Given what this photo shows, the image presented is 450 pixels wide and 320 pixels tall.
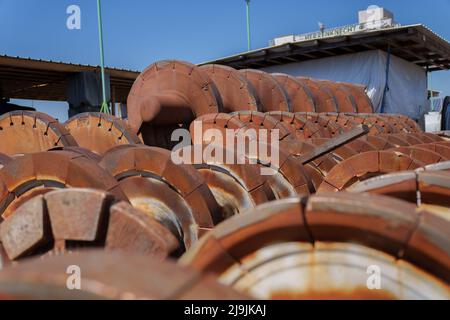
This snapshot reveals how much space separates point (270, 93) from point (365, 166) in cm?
535

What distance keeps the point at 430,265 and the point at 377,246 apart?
0.10 m

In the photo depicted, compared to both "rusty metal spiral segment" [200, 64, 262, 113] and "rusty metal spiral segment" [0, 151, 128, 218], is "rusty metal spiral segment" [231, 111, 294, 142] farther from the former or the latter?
"rusty metal spiral segment" [0, 151, 128, 218]

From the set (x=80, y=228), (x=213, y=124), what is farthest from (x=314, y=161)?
(x=80, y=228)

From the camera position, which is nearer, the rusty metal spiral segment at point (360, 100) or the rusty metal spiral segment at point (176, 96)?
the rusty metal spiral segment at point (176, 96)

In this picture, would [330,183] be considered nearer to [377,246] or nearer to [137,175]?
[137,175]

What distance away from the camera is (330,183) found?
110 inches

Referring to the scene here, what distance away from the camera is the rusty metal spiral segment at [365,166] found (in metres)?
2.72

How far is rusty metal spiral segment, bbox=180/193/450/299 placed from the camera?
2.70ft

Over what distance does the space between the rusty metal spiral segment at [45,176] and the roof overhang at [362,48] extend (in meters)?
12.3

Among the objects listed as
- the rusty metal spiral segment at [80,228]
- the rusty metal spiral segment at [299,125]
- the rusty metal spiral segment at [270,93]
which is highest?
the rusty metal spiral segment at [270,93]

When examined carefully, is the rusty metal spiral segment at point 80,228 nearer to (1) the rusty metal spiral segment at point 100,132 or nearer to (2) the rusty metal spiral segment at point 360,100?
(1) the rusty metal spiral segment at point 100,132

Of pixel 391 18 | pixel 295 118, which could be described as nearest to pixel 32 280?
pixel 295 118

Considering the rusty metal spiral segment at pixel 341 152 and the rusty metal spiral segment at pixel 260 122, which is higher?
the rusty metal spiral segment at pixel 260 122

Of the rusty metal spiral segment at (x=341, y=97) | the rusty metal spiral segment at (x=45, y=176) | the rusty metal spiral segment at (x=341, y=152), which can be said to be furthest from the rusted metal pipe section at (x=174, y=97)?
the rusty metal spiral segment at (x=341, y=97)
